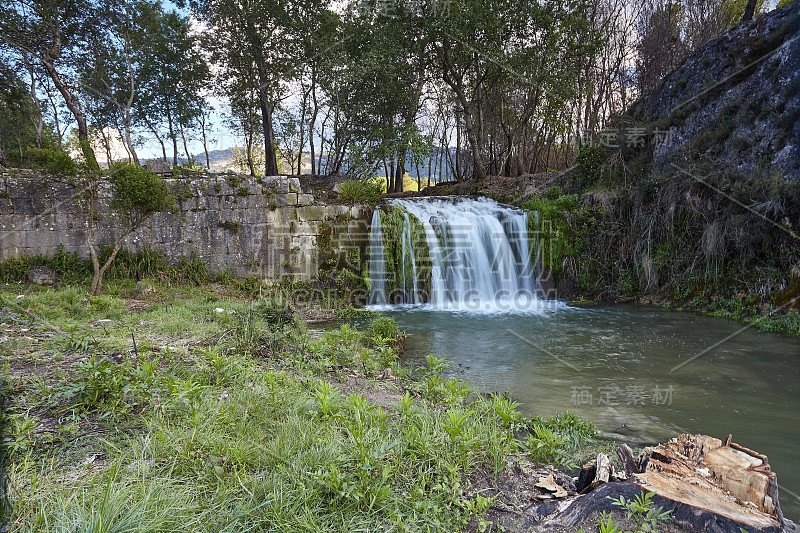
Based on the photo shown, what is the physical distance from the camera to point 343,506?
1.98m

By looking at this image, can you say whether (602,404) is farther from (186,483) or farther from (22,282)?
(22,282)

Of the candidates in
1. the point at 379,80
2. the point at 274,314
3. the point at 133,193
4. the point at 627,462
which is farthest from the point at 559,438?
the point at 379,80

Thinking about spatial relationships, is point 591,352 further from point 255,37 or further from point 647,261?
point 255,37

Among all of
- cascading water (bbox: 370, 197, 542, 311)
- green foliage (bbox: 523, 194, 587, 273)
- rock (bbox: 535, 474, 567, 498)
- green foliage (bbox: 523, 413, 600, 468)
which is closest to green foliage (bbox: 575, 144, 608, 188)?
green foliage (bbox: 523, 194, 587, 273)

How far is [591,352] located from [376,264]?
5968mm

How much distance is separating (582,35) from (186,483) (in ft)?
63.0

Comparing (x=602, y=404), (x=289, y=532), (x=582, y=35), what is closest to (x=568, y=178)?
(x=582, y=35)

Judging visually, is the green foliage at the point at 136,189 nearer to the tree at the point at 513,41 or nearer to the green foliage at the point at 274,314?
the green foliage at the point at 274,314

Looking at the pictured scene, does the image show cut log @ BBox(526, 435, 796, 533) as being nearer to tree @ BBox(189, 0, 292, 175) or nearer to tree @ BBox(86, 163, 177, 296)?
tree @ BBox(86, 163, 177, 296)

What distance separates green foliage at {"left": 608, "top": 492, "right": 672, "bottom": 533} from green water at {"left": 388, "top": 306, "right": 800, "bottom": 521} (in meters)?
1.48

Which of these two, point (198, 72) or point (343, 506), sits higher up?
point (198, 72)

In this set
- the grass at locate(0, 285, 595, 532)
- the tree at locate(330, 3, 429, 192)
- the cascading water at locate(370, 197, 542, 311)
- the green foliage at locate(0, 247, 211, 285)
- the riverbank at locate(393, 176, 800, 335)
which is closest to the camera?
the grass at locate(0, 285, 595, 532)

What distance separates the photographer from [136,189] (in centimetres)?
707

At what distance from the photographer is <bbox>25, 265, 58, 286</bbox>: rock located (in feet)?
26.4
